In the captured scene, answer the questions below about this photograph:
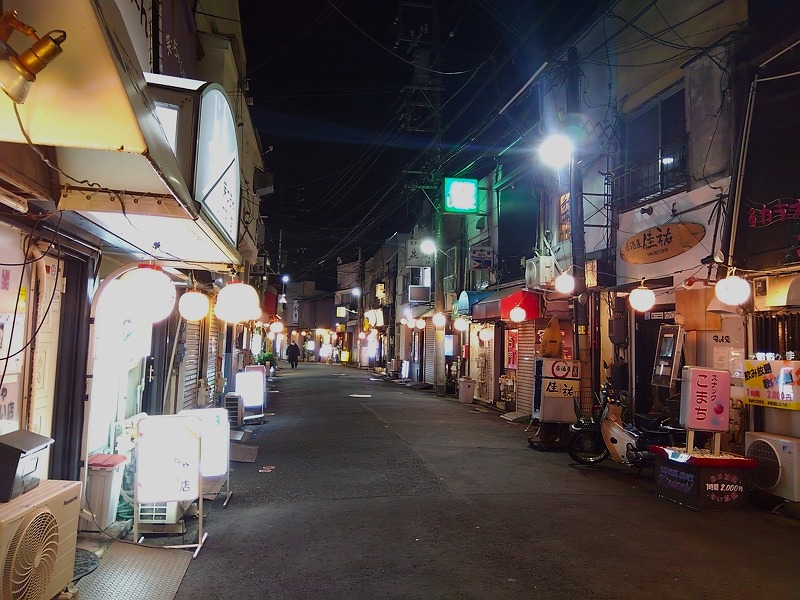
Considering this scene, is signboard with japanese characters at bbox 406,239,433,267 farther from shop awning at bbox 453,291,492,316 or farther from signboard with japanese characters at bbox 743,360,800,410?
signboard with japanese characters at bbox 743,360,800,410

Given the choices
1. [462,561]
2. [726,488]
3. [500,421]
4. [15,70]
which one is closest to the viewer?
[15,70]

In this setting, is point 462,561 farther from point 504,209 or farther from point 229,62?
point 504,209

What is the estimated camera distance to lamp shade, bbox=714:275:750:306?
8438mm

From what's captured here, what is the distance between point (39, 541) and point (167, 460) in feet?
7.84

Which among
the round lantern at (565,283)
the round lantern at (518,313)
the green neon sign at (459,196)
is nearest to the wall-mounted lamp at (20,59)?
the round lantern at (565,283)

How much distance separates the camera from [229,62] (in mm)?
15047

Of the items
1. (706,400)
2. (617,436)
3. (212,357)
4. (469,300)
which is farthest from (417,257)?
(706,400)

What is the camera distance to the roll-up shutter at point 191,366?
41.3ft

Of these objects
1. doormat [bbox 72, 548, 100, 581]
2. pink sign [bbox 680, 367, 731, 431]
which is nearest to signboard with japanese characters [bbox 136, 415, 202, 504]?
doormat [bbox 72, 548, 100, 581]

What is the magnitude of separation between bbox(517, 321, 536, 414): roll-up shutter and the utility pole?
4273mm

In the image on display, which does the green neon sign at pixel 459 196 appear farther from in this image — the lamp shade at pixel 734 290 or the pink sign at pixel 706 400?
the pink sign at pixel 706 400

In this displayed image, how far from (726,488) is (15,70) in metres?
9.76

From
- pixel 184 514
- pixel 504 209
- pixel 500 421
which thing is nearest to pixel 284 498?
pixel 184 514

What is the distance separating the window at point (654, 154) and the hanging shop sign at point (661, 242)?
89 centimetres
